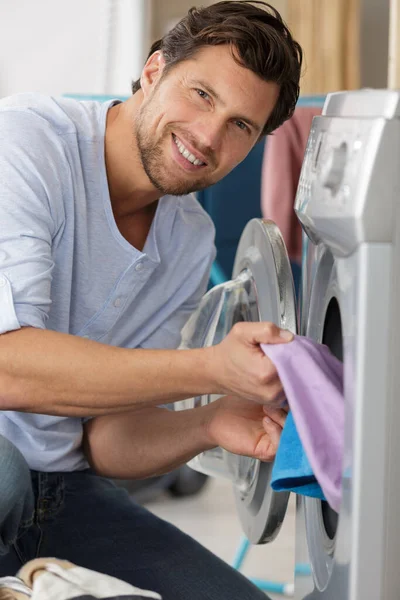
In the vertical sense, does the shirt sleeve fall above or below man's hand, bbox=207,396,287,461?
above

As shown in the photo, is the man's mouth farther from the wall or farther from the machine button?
the wall

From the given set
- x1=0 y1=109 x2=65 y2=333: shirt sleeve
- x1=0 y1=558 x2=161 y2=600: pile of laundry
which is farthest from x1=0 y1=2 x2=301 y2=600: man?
x1=0 y1=558 x2=161 y2=600: pile of laundry

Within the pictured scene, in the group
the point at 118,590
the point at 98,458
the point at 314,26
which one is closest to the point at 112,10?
the point at 314,26

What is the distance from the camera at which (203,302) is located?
192 cm

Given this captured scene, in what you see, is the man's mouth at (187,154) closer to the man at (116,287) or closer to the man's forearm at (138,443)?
the man at (116,287)

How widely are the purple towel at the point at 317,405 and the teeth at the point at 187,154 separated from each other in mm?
551

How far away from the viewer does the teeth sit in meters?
1.61

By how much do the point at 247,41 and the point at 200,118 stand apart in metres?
0.15

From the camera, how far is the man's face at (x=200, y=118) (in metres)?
1.56

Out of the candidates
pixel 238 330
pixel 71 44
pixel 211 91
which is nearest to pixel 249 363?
pixel 238 330

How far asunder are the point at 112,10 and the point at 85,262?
2910mm

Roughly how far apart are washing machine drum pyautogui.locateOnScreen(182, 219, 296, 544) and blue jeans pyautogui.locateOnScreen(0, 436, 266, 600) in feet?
0.41

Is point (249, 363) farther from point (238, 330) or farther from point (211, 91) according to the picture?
point (211, 91)

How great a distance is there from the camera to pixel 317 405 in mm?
1121
